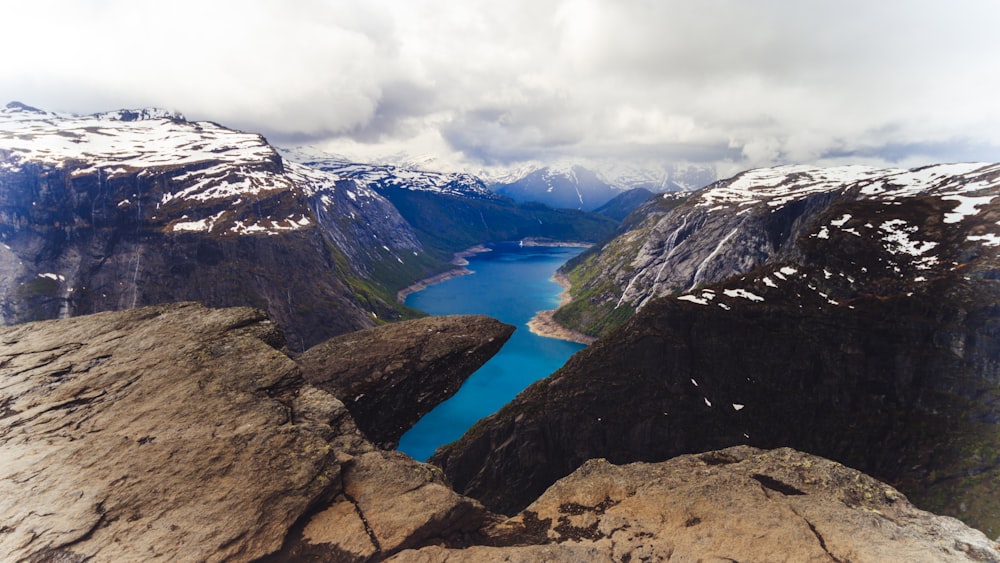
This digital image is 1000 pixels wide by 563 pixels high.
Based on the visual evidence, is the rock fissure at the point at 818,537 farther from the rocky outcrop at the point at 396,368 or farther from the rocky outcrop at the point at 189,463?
the rocky outcrop at the point at 396,368

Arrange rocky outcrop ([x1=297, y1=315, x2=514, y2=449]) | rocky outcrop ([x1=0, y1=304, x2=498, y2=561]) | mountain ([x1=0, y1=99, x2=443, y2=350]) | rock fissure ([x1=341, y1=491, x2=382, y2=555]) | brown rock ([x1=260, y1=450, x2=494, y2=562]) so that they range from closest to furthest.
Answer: rocky outcrop ([x1=0, y1=304, x2=498, y2=561]) → brown rock ([x1=260, y1=450, x2=494, y2=562]) → rock fissure ([x1=341, y1=491, x2=382, y2=555]) → rocky outcrop ([x1=297, y1=315, x2=514, y2=449]) → mountain ([x1=0, y1=99, x2=443, y2=350])

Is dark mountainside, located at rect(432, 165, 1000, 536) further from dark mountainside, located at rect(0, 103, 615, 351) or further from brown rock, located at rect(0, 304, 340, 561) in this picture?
dark mountainside, located at rect(0, 103, 615, 351)

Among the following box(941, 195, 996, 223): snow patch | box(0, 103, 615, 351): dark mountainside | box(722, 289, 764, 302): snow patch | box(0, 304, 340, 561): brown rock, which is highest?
box(941, 195, 996, 223): snow patch

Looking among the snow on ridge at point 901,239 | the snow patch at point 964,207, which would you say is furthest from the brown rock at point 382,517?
the snow patch at point 964,207

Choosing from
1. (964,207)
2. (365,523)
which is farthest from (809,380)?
(365,523)

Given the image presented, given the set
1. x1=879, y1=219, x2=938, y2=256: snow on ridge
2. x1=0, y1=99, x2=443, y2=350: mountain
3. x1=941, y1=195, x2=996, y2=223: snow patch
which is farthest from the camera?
x1=0, y1=99, x2=443, y2=350: mountain

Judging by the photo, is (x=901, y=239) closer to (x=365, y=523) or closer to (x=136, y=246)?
(x=365, y=523)

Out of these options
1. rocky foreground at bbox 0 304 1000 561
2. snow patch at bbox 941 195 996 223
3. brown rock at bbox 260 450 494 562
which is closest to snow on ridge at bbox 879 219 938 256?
snow patch at bbox 941 195 996 223
